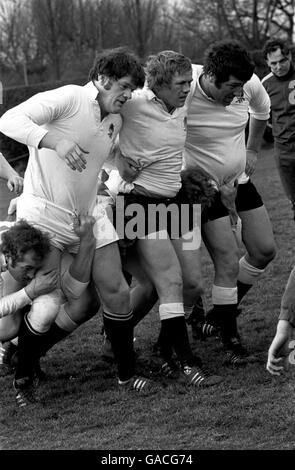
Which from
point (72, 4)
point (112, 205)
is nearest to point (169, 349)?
point (112, 205)

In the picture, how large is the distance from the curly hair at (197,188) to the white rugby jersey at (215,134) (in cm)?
14

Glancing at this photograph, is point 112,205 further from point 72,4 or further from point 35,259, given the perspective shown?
point 72,4

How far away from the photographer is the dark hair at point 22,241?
4547 mm

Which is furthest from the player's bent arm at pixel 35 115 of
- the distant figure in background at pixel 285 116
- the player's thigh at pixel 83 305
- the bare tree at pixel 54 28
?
the bare tree at pixel 54 28

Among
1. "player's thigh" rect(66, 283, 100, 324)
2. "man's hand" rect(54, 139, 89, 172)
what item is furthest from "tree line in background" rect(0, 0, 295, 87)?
"man's hand" rect(54, 139, 89, 172)

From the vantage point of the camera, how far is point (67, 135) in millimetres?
4508

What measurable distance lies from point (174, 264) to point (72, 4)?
1964cm

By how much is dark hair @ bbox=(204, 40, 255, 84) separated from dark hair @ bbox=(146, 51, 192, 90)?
0.62 ft

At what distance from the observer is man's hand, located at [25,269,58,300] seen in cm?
471

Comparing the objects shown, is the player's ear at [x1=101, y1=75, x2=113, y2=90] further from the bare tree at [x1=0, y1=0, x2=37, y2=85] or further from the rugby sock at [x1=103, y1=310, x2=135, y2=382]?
the bare tree at [x1=0, y1=0, x2=37, y2=85]

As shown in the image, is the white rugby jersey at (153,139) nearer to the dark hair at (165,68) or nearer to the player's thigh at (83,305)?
the dark hair at (165,68)

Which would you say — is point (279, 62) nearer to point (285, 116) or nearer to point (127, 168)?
point (285, 116)

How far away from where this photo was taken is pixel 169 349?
16.5 feet

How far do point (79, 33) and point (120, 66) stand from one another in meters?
19.6
